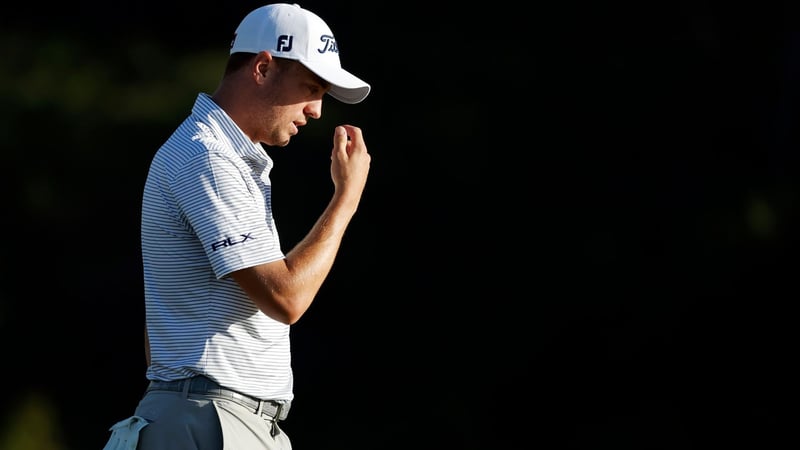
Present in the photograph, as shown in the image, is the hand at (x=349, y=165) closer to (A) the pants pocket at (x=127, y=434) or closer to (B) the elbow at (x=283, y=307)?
(B) the elbow at (x=283, y=307)

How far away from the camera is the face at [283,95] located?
7.36 ft

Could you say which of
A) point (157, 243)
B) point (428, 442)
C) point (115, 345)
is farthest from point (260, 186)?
point (115, 345)

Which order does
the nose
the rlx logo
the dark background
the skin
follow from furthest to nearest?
the dark background, the nose, the skin, the rlx logo

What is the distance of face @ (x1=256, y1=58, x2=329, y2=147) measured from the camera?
2.24 m

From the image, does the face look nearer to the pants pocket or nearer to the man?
the man

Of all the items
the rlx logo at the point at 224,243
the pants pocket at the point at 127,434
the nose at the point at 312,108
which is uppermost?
the nose at the point at 312,108

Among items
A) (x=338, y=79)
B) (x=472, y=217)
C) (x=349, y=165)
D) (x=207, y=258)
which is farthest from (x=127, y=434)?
(x=472, y=217)

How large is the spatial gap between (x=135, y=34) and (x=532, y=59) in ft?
7.41

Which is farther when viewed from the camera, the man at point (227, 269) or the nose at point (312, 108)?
the nose at point (312, 108)

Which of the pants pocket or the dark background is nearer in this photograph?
Answer: the pants pocket

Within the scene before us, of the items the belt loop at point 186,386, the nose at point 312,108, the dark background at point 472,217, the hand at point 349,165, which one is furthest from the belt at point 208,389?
the dark background at point 472,217

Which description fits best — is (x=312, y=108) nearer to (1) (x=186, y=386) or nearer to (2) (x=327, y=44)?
(2) (x=327, y=44)

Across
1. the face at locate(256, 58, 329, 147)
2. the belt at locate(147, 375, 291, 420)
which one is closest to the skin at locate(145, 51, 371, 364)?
the face at locate(256, 58, 329, 147)

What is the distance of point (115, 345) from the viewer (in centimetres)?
761
